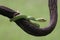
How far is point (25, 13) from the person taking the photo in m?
1.56

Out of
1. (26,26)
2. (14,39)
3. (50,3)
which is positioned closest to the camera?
(26,26)

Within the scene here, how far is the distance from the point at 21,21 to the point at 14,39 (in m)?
1.20

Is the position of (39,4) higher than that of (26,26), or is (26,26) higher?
(39,4)

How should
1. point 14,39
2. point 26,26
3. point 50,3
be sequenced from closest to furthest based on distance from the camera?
1. point 26,26
2. point 50,3
3. point 14,39

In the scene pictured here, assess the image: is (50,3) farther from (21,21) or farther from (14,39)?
(14,39)

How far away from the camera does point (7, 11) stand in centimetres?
37

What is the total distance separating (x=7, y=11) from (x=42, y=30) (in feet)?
0.25

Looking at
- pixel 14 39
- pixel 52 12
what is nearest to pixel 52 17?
pixel 52 12

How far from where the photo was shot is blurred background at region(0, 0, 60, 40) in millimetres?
1560

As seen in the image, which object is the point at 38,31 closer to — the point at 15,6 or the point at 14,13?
the point at 14,13

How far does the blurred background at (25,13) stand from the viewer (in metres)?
1.56

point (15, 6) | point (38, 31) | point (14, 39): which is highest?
point (15, 6)

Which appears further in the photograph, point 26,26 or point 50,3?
point 50,3

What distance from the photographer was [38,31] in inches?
14.6
